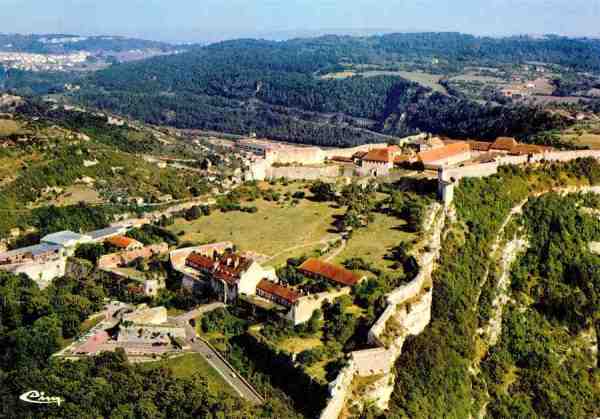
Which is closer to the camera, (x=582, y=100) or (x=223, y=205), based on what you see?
(x=223, y=205)

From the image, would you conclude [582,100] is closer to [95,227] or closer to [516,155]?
[516,155]

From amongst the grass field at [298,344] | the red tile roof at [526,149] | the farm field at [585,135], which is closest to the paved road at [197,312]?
the grass field at [298,344]

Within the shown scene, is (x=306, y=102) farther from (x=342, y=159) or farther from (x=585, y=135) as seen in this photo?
(x=342, y=159)

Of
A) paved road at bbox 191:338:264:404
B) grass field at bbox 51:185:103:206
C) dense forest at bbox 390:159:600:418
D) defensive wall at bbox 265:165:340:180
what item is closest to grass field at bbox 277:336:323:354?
paved road at bbox 191:338:264:404

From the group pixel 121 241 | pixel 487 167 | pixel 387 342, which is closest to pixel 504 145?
pixel 487 167

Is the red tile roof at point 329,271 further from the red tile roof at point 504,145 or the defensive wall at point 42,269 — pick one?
the red tile roof at point 504,145

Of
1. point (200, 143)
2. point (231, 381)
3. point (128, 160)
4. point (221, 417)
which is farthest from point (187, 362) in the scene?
point (200, 143)
